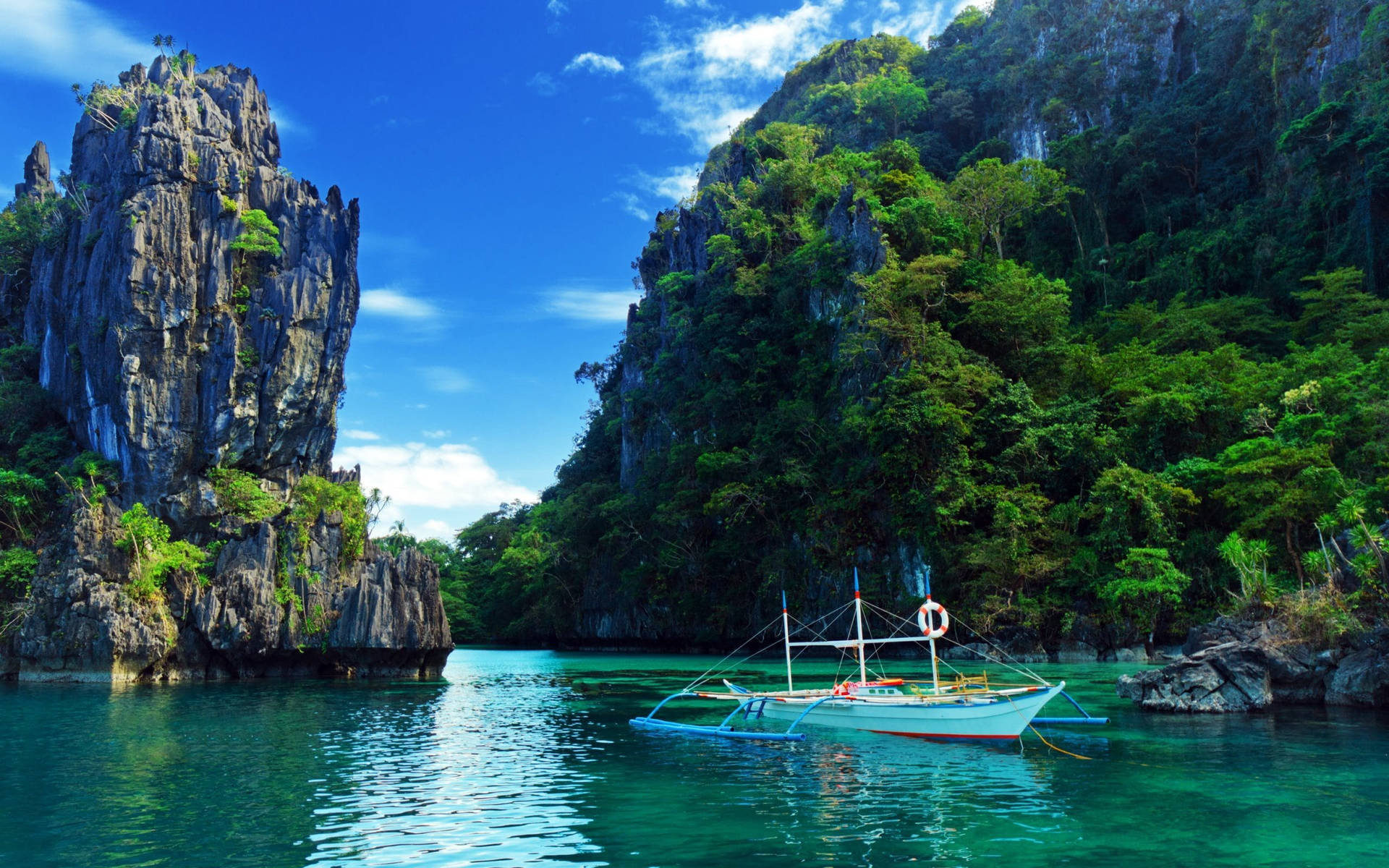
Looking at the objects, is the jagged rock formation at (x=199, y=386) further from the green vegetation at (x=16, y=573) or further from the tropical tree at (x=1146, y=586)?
the tropical tree at (x=1146, y=586)

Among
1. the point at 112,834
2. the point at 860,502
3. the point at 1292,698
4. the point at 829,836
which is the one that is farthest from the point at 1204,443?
the point at 112,834

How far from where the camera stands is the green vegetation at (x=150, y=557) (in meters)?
34.8

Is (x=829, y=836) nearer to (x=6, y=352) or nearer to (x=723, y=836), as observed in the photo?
(x=723, y=836)

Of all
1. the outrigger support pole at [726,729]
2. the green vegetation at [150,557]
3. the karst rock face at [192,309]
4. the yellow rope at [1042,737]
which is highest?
the karst rock face at [192,309]

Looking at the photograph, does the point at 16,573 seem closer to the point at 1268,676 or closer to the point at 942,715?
the point at 942,715

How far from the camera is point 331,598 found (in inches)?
1415

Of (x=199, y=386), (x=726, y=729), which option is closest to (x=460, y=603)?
(x=199, y=386)

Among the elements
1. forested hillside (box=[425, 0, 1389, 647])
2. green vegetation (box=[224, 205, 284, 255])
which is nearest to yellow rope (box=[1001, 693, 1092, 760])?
forested hillside (box=[425, 0, 1389, 647])

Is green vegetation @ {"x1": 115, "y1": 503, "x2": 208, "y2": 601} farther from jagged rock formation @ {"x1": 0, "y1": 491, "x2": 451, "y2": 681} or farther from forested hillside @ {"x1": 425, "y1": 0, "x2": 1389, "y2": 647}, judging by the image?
forested hillside @ {"x1": 425, "y1": 0, "x2": 1389, "y2": 647}

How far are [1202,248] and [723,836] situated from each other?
51.5 m

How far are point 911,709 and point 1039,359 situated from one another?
30248mm

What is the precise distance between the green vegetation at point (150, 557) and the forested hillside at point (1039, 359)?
24.9 metres

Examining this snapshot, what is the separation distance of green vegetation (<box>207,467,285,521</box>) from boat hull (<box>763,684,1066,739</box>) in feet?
94.7

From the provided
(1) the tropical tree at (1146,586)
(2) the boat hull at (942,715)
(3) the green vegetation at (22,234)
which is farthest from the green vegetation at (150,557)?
(1) the tropical tree at (1146,586)
